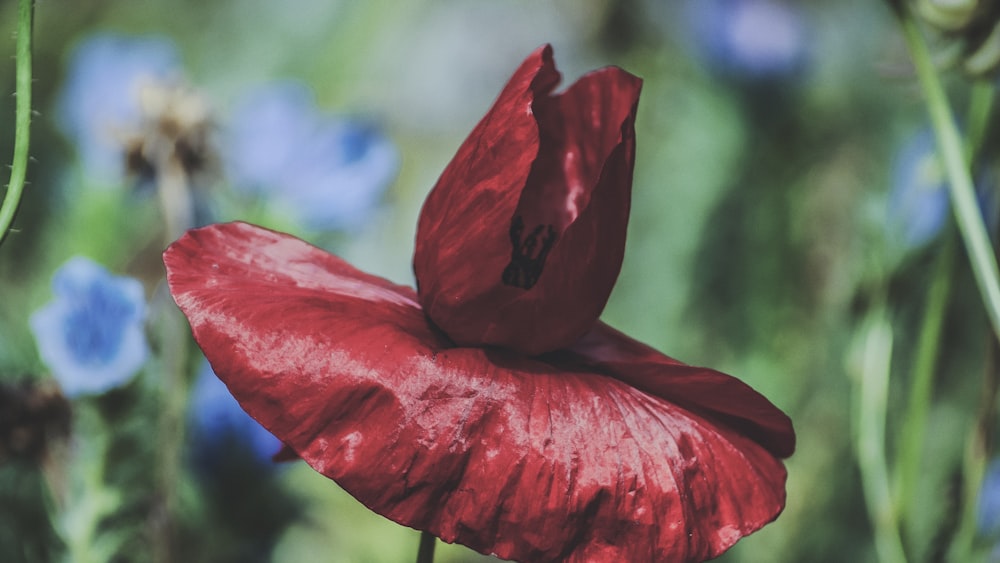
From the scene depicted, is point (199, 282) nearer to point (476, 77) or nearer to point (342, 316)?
point (342, 316)

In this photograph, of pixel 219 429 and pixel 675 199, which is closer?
pixel 219 429

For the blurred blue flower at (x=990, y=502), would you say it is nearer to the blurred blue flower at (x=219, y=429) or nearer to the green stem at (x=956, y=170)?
the green stem at (x=956, y=170)

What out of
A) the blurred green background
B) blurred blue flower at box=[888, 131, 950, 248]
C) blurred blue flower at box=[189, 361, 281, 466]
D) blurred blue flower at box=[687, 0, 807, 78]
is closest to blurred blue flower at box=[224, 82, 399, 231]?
the blurred green background

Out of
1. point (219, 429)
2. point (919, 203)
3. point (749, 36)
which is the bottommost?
point (219, 429)

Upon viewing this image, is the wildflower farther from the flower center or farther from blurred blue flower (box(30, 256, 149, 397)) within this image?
blurred blue flower (box(30, 256, 149, 397))

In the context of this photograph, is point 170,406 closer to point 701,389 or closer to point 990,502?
point 701,389

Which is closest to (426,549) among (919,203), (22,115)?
(22,115)

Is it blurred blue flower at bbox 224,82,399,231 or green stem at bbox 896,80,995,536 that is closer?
green stem at bbox 896,80,995,536
